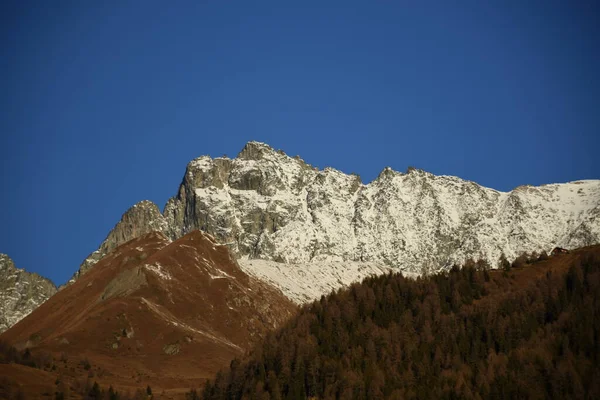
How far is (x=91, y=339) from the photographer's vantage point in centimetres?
19638

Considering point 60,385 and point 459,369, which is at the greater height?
point 459,369

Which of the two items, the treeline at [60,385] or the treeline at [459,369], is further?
the treeline at [459,369]

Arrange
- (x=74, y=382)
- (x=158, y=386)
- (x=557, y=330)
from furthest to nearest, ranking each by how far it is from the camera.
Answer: (x=557, y=330) → (x=158, y=386) → (x=74, y=382)

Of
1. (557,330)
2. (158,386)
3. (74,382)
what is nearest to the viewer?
(74,382)

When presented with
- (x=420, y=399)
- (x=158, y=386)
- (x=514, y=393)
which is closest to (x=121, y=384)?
(x=158, y=386)

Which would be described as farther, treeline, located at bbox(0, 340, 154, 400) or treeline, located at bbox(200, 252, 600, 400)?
treeline, located at bbox(200, 252, 600, 400)

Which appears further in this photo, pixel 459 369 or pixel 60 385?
pixel 459 369

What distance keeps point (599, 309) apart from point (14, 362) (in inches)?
4336

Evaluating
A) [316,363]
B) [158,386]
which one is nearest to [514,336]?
[316,363]

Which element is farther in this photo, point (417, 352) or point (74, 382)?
point (417, 352)

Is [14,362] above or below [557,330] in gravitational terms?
below

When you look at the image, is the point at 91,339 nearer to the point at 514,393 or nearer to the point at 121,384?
the point at 121,384

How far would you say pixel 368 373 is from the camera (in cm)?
19012

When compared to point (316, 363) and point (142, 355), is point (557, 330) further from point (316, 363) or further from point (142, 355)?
point (142, 355)
